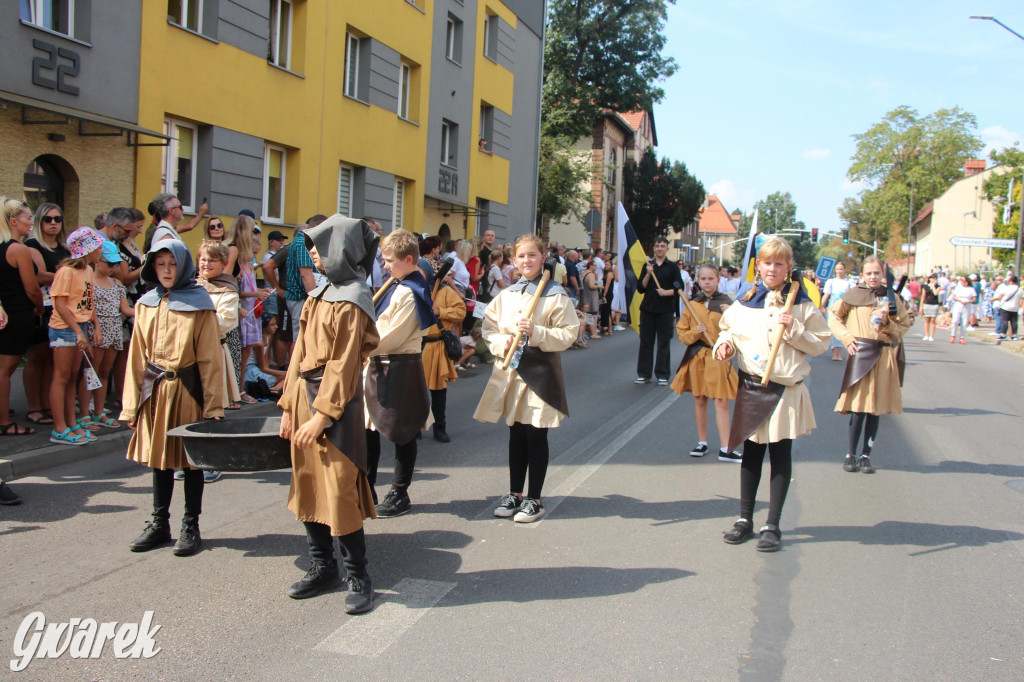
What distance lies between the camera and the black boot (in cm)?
466

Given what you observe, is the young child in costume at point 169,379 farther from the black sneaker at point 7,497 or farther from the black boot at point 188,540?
the black sneaker at point 7,497

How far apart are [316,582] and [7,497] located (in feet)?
8.82

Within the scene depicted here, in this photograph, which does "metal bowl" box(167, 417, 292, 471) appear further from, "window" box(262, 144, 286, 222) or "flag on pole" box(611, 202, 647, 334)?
"window" box(262, 144, 286, 222)

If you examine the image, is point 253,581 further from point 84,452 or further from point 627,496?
point 84,452

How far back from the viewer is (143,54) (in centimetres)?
1271

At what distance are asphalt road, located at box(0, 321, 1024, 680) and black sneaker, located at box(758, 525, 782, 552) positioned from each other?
138mm

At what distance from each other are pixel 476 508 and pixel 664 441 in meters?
3.16

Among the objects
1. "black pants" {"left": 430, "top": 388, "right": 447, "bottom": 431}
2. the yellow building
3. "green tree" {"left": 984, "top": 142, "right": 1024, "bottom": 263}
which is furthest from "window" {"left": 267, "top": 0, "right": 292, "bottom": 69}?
"green tree" {"left": 984, "top": 142, "right": 1024, "bottom": 263}

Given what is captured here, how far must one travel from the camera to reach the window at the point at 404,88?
2167 centimetres

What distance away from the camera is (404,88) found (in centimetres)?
2191

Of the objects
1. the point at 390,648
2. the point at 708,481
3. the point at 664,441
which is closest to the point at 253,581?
the point at 390,648

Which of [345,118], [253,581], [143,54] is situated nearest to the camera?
[253,581]

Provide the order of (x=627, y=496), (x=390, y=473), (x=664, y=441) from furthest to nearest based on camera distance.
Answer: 1. (x=664, y=441)
2. (x=390, y=473)
3. (x=627, y=496)

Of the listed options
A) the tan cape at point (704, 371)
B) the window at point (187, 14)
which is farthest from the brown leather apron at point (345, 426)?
the window at point (187, 14)
